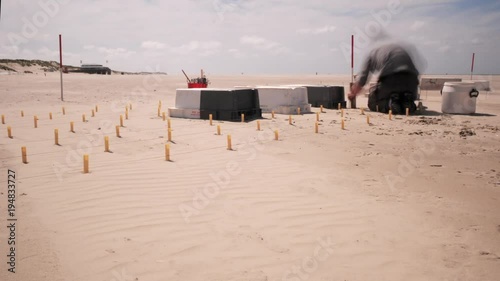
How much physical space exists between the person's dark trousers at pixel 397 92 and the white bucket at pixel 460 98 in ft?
5.04

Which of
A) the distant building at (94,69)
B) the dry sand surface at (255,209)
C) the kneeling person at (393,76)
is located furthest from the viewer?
the distant building at (94,69)

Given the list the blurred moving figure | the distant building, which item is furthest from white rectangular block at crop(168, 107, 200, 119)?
the distant building

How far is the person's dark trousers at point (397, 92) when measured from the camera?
44.6 feet

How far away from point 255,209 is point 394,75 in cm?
1085

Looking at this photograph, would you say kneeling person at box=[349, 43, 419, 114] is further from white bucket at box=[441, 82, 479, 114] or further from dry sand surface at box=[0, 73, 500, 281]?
dry sand surface at box=[0, 73, 500, 281]

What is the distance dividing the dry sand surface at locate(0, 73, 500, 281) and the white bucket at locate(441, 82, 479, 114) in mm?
5820

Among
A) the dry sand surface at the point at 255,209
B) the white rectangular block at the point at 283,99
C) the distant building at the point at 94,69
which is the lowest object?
the dry sand surface at the point at 255,209

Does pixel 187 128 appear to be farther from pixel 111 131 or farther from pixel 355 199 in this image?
pixel 355 199

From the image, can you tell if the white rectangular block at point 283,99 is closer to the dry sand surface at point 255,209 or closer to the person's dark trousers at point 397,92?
the person's dark trousers at point 397,92

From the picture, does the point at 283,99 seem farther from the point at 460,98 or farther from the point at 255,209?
the point at 255,209

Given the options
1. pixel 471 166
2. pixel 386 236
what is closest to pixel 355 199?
pixel 386 236

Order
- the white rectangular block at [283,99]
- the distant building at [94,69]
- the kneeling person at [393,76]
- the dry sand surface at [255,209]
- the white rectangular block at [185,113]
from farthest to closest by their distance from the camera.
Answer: the distant building at [94,69]
the white rectangular block at [283,99]
the kneeling person at [393,76]
the white rectangular block at [185,113]
the dry sand surface at [255,209]

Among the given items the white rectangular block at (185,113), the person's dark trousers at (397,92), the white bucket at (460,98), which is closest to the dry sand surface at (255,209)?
the white rectangular block at (185,113)

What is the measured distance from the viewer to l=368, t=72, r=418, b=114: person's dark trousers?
1358cm
